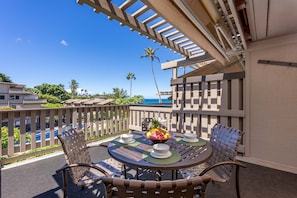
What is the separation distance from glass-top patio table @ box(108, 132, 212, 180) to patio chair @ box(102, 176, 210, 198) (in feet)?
1.66

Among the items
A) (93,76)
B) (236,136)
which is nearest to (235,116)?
(236,136)

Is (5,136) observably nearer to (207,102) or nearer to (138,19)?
(138,19)

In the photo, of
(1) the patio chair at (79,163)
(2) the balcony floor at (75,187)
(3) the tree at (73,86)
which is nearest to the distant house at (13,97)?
(2) the balcony floor at (75,187)

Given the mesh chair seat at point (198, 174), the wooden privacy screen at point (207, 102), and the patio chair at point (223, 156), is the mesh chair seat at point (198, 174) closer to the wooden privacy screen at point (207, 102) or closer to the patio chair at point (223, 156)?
the patio chair at point (223, 156)

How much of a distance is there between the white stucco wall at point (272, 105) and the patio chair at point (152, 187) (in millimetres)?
3083

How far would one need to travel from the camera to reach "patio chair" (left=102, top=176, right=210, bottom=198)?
2.18 feet

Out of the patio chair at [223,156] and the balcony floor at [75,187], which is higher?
the patio chair at [223,156]

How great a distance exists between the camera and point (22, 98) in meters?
17.0

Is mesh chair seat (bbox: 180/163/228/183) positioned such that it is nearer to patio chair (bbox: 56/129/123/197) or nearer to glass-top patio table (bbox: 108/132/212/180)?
glass-top patio table (bbox: 108/132/212/180)

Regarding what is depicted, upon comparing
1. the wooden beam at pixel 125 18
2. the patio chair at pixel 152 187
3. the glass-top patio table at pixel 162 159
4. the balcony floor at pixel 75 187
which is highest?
the wooden beam at pixel 125 18

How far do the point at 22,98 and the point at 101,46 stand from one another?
1264 cm

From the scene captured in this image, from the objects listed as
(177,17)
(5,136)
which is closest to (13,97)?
(5,136)

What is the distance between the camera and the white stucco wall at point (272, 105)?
266 centimetres

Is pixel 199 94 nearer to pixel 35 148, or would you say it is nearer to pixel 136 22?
pixel 136 22
